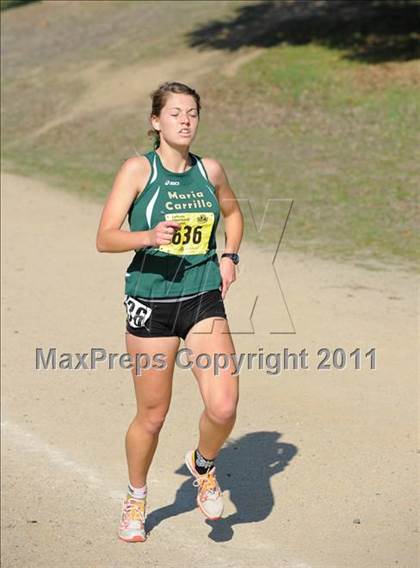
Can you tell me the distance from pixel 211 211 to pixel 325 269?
728 cm

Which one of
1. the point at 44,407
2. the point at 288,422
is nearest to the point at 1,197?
the point at 44,407

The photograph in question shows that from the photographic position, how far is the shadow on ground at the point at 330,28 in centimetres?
2603

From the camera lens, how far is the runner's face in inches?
263

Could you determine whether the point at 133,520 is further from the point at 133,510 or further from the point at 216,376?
the point at 216,376

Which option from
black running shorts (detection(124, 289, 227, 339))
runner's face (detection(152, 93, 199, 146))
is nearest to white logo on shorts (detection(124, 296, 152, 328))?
black running shorts (detection(124, 289, 227, 339))

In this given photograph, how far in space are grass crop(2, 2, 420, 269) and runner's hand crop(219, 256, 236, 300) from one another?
728cm

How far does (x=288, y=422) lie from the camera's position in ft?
31.5

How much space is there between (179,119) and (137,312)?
108cm

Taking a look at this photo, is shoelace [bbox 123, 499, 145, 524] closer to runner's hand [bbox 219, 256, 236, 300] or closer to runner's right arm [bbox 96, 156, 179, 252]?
runner's hand [bbox 219, 256, 236, 300]

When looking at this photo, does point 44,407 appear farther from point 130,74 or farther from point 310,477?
point 130,74

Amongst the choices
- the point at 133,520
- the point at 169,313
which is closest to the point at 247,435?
the point at 133,520

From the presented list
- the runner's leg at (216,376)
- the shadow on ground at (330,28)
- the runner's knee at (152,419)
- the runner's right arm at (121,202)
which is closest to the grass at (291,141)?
the shadow on ground at (330,28)

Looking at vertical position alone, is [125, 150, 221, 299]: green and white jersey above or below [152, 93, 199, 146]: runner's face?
below

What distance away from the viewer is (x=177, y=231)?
21.7 feet
